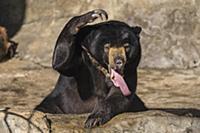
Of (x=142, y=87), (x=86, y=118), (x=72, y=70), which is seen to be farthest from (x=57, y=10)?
(x=86, y=118)

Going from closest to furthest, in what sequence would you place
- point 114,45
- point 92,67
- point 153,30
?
point 114,45, point 92,67, point 153,30

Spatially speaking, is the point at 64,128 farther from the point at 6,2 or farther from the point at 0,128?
the point at 6,2

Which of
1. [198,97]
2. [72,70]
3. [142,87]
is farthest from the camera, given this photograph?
[142,87]

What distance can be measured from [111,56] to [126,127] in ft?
1.73

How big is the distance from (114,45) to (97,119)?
52 centimetres

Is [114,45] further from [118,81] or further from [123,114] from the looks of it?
[123,114]

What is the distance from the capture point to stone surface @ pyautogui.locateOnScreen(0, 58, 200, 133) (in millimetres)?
4711

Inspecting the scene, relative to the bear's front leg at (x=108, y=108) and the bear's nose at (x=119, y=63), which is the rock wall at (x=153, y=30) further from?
the bear's nose at (x=119, y=63)

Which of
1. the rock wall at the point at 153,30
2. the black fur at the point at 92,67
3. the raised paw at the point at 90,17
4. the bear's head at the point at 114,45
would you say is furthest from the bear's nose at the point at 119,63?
the rock wall at the point at 153,30

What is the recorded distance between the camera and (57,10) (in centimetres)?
1007

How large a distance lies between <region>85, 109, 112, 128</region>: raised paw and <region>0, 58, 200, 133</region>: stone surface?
0.04m

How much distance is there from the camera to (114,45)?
5117 mm

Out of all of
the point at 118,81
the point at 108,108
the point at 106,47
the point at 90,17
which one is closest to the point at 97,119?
the point at 108,108

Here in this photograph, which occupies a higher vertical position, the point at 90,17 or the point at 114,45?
the point at 90,17
